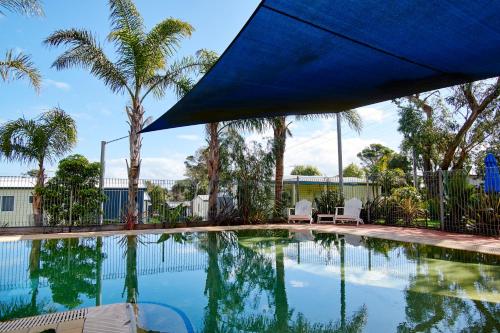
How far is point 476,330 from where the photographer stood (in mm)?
3529

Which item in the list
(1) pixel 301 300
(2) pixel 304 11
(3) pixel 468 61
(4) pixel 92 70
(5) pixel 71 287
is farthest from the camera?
(4) pixel 92 70

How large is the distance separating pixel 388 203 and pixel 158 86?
10147mm

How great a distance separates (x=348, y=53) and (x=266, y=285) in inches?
157

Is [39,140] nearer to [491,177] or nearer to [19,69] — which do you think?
[19,69]

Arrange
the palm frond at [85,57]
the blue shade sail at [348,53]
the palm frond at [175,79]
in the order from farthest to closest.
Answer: the palm frond at [175,79] < the palm frond at [85,57] < the blue shade sail at [348,53]

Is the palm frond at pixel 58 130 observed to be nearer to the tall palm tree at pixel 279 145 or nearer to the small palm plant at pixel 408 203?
the tall palm tree at pixel 279 145

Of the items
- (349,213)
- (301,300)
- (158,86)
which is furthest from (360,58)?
(349,213)

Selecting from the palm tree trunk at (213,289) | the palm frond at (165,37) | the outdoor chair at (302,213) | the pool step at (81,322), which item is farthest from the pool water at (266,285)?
the palm frond at (165,37)

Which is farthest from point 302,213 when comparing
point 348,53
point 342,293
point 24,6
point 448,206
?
point 348,53

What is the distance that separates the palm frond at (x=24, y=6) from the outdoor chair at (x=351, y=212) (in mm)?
11833

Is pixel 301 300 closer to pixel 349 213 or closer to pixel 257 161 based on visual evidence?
pixel 349 213

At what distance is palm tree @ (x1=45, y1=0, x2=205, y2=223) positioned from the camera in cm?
1182

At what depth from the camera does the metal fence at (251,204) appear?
10.7 meters

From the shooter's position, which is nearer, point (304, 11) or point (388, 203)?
point (304, 11)
